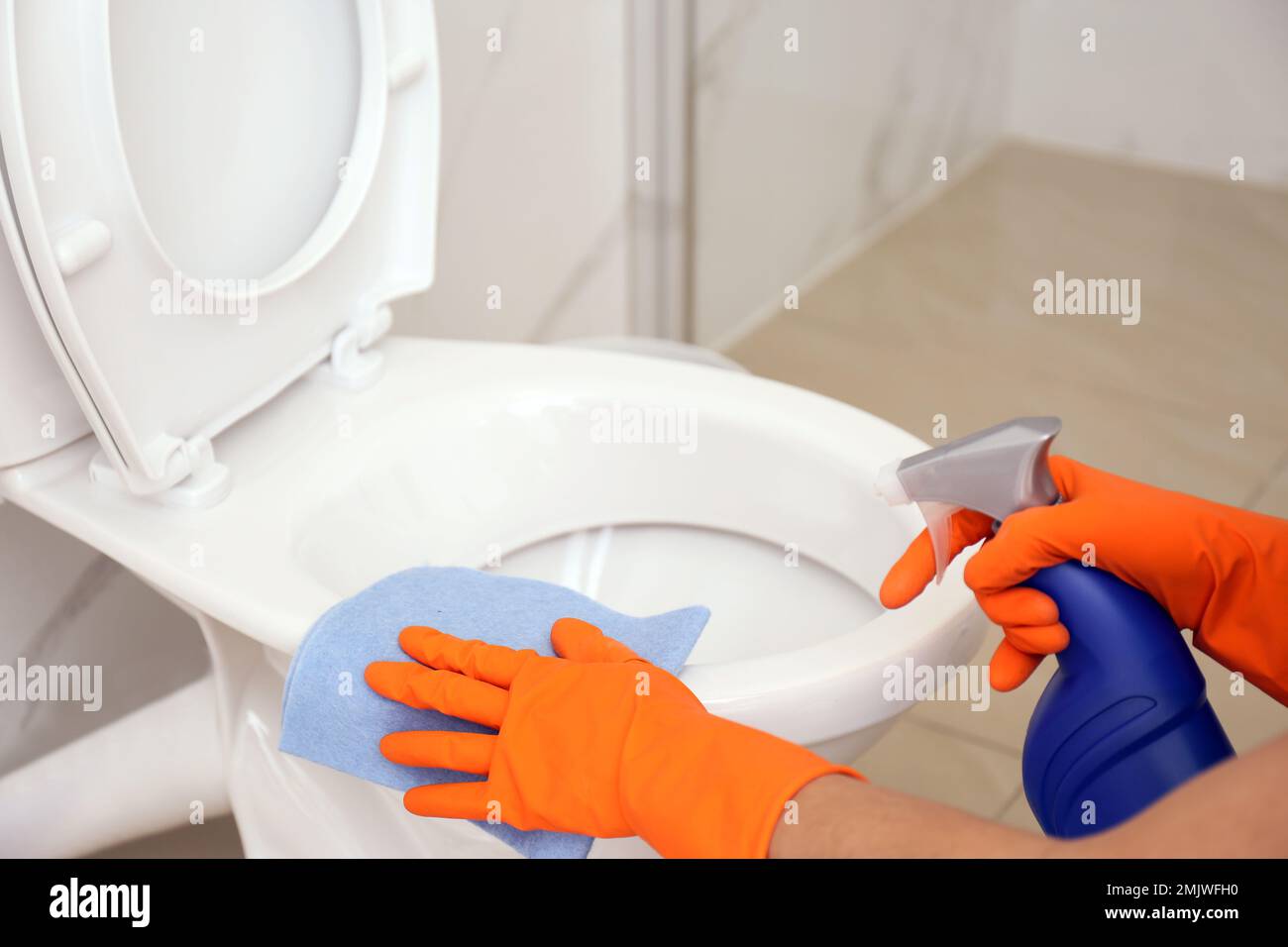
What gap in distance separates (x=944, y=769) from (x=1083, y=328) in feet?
3.04

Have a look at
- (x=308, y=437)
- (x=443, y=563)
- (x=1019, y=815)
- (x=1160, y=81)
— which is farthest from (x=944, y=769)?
(x=1160, y=81)

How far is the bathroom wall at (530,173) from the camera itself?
4.27 feet

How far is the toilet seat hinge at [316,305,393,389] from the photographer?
916mm

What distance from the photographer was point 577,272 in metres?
1.55

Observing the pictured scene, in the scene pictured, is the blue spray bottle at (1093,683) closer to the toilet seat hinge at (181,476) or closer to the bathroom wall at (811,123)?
the toilet seat hinge at (181,476)

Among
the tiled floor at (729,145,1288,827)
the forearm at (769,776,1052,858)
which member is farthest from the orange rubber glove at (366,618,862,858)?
the tiled floor at (729,145,1288,827)

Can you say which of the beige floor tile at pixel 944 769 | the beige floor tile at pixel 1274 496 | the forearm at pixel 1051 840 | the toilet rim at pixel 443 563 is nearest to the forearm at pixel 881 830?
the forearm at pixel 1051 840

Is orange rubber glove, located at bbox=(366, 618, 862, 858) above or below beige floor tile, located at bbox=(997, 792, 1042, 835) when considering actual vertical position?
above

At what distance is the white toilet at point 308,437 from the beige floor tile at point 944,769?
1.21 ft

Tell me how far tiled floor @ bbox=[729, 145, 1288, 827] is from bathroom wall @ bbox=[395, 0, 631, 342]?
1.25 feet

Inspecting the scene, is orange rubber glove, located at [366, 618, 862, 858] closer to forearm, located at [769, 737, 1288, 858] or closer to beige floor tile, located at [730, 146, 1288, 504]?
forearm, located at [769, 737, 1288, 858]

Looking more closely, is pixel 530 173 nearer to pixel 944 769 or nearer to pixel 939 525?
pixel 944 769
